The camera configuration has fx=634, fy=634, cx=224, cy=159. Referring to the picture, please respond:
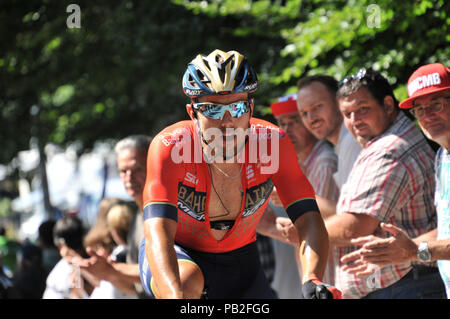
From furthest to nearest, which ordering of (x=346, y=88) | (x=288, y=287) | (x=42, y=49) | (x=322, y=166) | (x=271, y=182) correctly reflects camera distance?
Result: (x=42, y=49), (x=288, y=287), (x=322, y=166), (x=346, y=88), (x=271, y=182)

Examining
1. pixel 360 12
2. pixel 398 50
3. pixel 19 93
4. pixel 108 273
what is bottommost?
pixel 108 273

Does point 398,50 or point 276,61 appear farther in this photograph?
point 276,61

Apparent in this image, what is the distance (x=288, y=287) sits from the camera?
5973mm

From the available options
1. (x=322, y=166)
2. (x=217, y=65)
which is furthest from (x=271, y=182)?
(x=322, y=166)

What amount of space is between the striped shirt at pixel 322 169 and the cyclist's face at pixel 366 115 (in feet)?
1.99

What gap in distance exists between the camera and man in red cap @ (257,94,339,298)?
460 centimetres

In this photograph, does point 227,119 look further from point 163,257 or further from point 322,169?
point 322,169

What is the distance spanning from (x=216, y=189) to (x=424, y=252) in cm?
117

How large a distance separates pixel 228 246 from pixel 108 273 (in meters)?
1.13

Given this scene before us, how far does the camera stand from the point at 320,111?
16.7ft

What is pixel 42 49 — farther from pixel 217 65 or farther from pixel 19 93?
pixel 217 65

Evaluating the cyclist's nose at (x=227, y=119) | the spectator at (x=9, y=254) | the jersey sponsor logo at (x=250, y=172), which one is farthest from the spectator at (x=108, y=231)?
the spectator at (x=9, y=254)

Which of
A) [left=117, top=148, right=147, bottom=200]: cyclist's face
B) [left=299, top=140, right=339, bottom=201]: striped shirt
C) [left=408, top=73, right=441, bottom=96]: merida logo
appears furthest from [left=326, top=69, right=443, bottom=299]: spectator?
[left=117, top=148, right=147, bottom=200]: cyclist's face

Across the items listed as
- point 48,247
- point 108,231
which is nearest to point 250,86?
point 108,231
